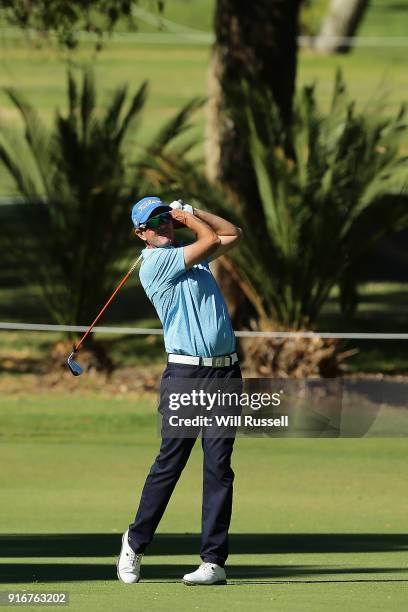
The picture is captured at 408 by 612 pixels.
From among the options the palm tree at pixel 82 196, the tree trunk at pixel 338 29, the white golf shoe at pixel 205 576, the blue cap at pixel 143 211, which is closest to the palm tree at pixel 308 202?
the palm tree at pixel 82 196

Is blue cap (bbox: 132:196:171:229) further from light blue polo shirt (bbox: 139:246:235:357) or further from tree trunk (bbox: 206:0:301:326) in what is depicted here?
tree trunk (bbox: 206:0:301:326)

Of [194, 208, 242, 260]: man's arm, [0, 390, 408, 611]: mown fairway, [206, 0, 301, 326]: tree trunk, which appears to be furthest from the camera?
[206, 0, 301, 326]: tree trunk

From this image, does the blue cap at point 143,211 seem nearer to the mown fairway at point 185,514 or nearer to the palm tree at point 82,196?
the mown fairway at point 185,514

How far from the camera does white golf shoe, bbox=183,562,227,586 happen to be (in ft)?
26.0

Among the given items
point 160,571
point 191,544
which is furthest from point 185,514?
point 160,571

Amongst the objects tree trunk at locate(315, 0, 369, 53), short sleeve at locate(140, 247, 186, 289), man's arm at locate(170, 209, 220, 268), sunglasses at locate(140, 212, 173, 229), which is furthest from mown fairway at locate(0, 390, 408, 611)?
tree trunk at locate(315, 0, 369, 53)

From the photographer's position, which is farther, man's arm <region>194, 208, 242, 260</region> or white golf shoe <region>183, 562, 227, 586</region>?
man's arm <region>194, 208, 242, 260</region>

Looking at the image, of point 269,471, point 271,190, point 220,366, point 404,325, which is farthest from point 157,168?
point 220,366

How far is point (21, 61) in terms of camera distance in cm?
4431

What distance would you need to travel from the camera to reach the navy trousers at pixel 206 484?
8.02m

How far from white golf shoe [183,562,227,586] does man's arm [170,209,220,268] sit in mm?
1363

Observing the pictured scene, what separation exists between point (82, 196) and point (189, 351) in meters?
10.0

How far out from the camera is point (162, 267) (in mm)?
8016

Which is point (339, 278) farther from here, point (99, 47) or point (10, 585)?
→ point (10, 585)
